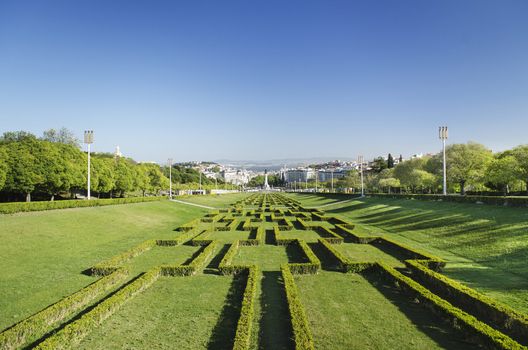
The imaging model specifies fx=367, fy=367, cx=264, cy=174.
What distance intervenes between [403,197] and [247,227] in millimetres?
24442

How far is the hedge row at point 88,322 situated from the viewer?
816 cm

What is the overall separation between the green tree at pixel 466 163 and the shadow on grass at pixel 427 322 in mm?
47007

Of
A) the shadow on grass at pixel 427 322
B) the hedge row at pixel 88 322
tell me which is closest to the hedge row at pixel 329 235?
the shadow on grass at pixel 427 322

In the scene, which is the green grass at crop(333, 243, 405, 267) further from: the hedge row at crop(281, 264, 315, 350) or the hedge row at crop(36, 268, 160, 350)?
the hedge row at crop(36, 268, 160, 350)

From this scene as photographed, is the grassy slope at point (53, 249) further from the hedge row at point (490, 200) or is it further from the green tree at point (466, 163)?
the green tree at point (466, 163)

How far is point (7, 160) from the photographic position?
36344 millimetres

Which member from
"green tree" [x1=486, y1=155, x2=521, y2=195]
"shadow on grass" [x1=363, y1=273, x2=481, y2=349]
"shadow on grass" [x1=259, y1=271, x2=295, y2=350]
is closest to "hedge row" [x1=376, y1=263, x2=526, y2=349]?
"shadow on grass" [x1=363, y1=273, x2=481, y2=349]

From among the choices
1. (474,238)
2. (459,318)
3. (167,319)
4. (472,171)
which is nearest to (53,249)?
(167,319)

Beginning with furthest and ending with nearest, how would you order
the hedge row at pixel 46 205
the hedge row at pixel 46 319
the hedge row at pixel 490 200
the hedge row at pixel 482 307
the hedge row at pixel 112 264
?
the hedge row at pixel 46 205, the hedge row at pixel 490 200, the hedge row at pixel 112 264, the hedge row at pixel 482 307, the hedge row at pixel 46 319

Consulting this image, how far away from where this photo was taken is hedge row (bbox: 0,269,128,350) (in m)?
8.48

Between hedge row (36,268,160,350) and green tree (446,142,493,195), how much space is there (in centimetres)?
5235

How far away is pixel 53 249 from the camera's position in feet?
57.4

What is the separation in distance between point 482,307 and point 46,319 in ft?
38.2

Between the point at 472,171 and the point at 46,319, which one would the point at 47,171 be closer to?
the point at 46,319
